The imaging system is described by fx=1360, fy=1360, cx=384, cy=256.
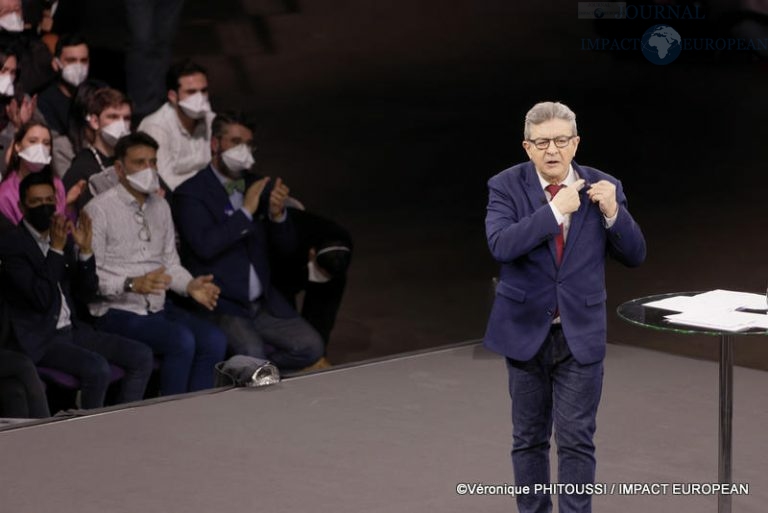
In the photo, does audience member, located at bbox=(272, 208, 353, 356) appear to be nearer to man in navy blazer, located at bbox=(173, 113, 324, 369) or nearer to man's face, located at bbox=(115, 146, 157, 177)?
man in navy blazer, located at bbox=(173, 113, 324, 369)

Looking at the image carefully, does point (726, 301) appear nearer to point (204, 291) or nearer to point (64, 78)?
point (204, 291)

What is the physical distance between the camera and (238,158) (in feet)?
20.6

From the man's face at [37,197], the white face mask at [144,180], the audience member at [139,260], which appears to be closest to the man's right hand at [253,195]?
the audience member at [139,260]

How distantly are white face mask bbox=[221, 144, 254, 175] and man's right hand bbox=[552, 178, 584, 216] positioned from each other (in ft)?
9.97

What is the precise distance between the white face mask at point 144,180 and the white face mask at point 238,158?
451 mm

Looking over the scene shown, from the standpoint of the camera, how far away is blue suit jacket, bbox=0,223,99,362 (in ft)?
18.2

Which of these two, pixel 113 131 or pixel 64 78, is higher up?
pixel 64 78

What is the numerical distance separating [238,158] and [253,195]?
0.19 meters

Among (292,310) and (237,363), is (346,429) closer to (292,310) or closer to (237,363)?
(237,363)

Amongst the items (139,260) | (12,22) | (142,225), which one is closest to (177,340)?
(139,260)

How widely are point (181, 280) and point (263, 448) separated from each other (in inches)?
52.1

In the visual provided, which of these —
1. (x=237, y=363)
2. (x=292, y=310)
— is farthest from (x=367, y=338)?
(x=237, y=363)

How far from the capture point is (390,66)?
22.2 ft

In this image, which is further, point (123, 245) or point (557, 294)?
point (123, 245)
